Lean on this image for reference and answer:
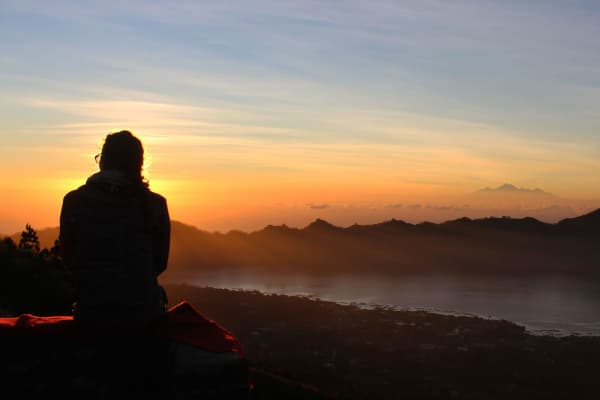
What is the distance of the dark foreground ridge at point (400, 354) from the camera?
30.4m

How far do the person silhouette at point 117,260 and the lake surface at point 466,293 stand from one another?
2212 inches

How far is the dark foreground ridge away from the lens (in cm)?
3044

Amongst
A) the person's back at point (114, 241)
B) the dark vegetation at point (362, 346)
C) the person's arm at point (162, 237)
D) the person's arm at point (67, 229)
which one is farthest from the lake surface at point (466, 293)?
the person's arm at point (67, 229)

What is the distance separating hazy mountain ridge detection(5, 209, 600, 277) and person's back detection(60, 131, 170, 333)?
117 meters

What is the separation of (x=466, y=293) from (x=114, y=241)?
87848 mm

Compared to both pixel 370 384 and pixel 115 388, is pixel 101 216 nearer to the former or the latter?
pixel 115 388

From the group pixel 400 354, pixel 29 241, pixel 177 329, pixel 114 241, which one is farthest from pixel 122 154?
pixel 400 354

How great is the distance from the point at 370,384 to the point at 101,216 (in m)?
27.3

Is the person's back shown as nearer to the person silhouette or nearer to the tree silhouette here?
the person silhouette

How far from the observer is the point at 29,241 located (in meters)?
20.0

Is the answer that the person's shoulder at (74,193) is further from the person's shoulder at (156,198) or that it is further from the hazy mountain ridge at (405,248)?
the hazy mountain ridge at (405,248)

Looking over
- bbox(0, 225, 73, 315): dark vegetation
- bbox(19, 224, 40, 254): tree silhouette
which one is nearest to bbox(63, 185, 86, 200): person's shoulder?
bbox(0, 225, 73, 315): dark vegetation

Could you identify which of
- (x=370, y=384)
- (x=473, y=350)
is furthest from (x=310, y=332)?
(x=370, y=384)

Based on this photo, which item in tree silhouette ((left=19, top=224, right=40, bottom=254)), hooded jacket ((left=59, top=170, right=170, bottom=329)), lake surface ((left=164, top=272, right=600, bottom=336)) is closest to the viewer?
hooded jacket ((left=59, top=170, right=170, bottom=329))
